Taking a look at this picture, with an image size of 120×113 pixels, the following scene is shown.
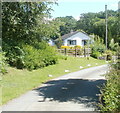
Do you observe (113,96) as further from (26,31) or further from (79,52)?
(79,52)

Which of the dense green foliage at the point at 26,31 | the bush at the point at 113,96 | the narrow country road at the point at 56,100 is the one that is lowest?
the narrow country road at the point at 56,100

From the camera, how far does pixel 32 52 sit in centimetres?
1609

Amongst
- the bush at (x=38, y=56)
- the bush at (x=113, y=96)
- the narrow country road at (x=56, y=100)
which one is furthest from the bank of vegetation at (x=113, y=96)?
the bush at (x=38, y=56)

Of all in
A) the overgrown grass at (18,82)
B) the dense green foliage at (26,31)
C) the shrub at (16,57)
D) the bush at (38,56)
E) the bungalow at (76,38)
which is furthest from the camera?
the bungalow at (76,38)

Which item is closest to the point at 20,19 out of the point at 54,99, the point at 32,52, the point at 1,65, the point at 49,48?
the point at 32,52

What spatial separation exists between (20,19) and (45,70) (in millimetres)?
4456

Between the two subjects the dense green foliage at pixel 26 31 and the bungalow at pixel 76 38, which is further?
the bungalow at pixel 76 38

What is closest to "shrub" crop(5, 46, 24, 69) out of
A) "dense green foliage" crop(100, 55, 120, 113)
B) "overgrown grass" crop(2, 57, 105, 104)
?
"overgrown grass" crop(2, 57, 105, 104)

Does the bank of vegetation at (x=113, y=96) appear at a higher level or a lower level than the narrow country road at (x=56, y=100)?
higher

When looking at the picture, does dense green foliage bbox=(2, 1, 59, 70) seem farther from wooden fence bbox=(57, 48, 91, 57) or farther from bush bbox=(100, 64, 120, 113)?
wooden fence bbox=(57, 48, 91, 57)

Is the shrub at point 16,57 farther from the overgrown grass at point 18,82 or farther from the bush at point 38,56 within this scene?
the overgrown grass at point 18,82

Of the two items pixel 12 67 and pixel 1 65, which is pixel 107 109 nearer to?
pixel 1 65

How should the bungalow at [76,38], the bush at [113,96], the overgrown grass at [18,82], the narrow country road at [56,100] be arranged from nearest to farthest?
the bush at [113,96] < the narrow country road at [56,100] < the overgrown grass at [18,82] < the bungalow at [76,38]

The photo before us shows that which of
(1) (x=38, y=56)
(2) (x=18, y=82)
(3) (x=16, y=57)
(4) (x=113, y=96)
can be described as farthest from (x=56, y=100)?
(1) (x=38, y=56)
